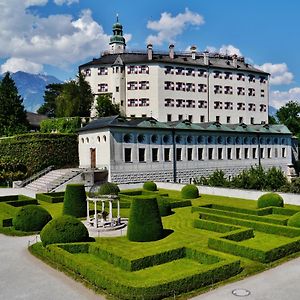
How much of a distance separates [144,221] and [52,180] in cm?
2421

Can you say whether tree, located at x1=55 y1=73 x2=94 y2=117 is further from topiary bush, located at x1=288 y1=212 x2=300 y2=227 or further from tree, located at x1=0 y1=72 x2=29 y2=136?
topiary bush, located at x1=288 y1=212 x2=300 y2=227

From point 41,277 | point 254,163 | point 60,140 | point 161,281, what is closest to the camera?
point 161,281

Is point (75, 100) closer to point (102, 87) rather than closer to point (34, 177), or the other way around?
point (102, 87)

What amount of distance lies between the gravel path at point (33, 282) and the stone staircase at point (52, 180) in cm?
2149

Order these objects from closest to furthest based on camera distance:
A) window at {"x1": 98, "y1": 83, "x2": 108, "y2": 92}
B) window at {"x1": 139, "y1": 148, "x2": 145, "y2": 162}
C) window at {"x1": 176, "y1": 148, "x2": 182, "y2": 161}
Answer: window at {"x1": 139, "y1": 148, "x2": 145, "y2": 162}, window at {"x1": 176, "y1": 148, "x2": 182, "y2": 161}, window at {"x1": 98, "y1": 83, "x2": 108, "y2": 92}

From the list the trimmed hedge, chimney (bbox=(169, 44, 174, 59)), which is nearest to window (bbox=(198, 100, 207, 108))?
chimney (bbox=(169, 44, 174, 59))

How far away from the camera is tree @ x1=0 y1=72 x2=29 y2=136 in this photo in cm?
5741

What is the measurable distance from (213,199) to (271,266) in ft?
59.8

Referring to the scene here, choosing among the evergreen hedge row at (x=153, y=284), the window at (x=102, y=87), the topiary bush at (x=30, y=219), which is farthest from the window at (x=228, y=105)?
the evergreen hedge row at (x=153, y=284)

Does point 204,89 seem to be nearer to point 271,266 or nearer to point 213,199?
point 213,199

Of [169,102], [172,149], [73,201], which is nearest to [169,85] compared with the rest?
[169,102]

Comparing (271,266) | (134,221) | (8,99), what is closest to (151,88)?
(8,99)

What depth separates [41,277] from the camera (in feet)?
49.5

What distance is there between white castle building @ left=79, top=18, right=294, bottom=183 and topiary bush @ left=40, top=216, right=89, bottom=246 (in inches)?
910
